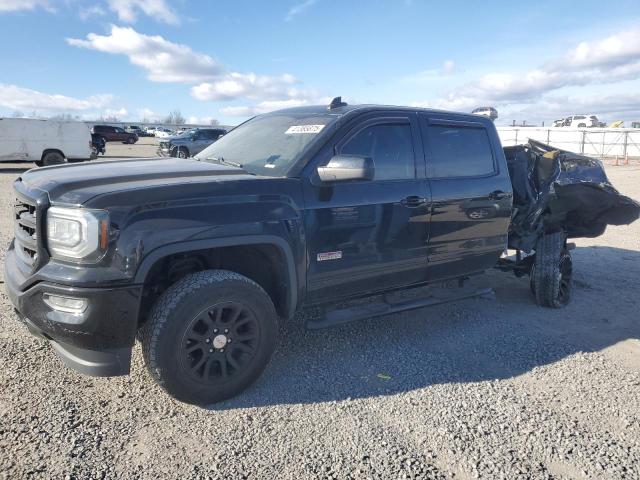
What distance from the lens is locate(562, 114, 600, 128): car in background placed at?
5081cm

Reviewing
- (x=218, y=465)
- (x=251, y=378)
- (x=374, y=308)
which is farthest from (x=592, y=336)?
(x=218, y=465)

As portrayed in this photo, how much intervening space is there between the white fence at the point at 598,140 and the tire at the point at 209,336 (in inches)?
1141

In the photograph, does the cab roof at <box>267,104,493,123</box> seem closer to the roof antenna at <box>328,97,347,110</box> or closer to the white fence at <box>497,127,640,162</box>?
the roof antenna at <box>328,97,347,110</box>

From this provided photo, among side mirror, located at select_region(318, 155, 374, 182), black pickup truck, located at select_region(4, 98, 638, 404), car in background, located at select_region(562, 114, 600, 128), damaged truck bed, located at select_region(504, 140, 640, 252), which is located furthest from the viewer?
car in background, located at select_region(562, 114, 600, 128)

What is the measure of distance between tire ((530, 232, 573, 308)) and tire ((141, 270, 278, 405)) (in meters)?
3.31

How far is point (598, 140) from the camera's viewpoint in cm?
3206

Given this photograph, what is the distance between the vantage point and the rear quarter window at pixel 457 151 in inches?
165

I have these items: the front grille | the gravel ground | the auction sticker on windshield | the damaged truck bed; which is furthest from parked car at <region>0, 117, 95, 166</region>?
the damaged truck bed

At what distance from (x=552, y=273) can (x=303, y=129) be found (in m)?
3.16

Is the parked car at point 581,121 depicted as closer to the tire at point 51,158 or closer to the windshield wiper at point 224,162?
the tire at point 51,158

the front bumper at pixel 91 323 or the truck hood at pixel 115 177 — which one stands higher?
the truck hood at pixel 115 177

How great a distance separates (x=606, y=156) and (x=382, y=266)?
33079mm

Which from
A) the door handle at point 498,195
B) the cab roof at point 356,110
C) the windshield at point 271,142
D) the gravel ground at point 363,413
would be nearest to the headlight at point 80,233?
the gravel ground at point 363,413

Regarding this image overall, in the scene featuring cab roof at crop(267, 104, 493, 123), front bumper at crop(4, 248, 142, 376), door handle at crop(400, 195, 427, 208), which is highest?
cab roof at crop(267, 104, 493, 123)
